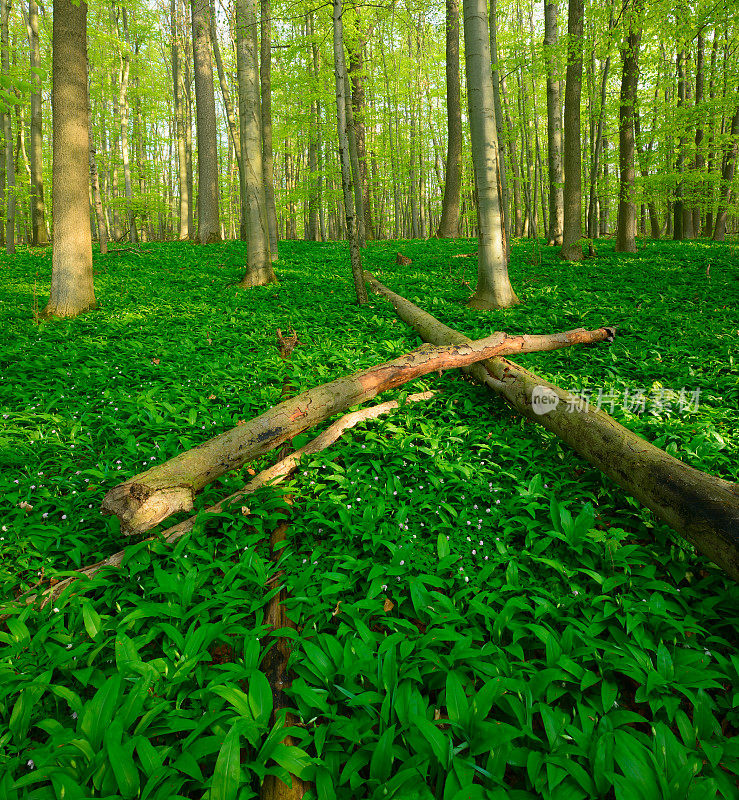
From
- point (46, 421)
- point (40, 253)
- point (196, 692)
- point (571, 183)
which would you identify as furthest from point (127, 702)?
point (40, 253)

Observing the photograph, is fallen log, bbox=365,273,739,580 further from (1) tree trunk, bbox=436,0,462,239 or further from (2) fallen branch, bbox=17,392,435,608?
(1) tree trunk, bbox=436,0,462,239

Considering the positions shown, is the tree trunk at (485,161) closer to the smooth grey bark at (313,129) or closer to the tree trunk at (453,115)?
the tree trunk at (453,115)

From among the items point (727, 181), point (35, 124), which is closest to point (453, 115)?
point (727, 181)

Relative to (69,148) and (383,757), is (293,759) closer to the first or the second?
(383,757)

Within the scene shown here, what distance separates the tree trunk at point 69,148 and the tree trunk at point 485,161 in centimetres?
518

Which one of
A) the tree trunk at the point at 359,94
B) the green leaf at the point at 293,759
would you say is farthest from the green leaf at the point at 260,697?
the tree trunk at the point at 359,94

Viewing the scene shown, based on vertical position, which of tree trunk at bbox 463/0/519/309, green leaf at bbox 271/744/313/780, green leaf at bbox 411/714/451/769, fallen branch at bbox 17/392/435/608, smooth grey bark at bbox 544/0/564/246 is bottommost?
green leaf at bbox 271/744/313/780

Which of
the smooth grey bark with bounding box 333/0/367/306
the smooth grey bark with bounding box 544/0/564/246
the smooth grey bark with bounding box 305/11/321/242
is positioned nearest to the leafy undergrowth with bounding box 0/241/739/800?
the smooth grey bark with bounding box 333/0/367/306

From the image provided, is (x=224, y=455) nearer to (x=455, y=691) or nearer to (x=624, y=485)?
(x=455, y=691)

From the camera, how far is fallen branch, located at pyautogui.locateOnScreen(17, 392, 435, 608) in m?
2.09

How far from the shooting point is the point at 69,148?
5.60m

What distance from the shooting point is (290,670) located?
1.74m

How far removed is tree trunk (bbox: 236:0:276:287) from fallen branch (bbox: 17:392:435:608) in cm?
576

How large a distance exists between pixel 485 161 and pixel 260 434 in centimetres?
527
